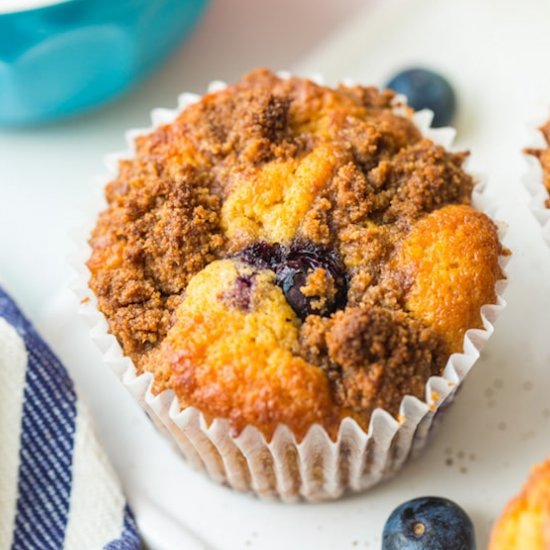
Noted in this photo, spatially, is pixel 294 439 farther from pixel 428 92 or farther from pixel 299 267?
pixel 428 92

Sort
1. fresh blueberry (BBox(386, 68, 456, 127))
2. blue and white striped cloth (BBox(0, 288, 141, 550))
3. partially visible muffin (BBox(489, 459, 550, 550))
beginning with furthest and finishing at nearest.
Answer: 1. fresh blueberry (BBox(386, 68, 456, 127))
2. blue and white striped cloth (BBox(0, 288, 141, 550))
3. partially visible muffin (BBox(489, 459, 550, 550))

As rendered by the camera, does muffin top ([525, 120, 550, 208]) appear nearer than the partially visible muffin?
No

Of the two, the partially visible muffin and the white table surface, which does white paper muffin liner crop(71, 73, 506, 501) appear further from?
the partially visible muffin

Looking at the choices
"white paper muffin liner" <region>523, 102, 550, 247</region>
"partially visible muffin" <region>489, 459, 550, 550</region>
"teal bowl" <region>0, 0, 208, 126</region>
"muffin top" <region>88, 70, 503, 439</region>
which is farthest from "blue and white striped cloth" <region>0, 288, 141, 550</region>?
"white paper muffin liner" <region>523, 102, 550, 247</region>

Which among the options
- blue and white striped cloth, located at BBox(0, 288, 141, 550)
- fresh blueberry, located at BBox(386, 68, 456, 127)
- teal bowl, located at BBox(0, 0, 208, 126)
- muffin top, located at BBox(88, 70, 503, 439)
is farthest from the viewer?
fresh blueberry, located at BBox(386, 68, 456, 127)

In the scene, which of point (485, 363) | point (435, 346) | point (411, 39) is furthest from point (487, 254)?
point (411, 39)

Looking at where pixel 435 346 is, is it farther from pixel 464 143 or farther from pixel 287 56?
pixel 287 56
